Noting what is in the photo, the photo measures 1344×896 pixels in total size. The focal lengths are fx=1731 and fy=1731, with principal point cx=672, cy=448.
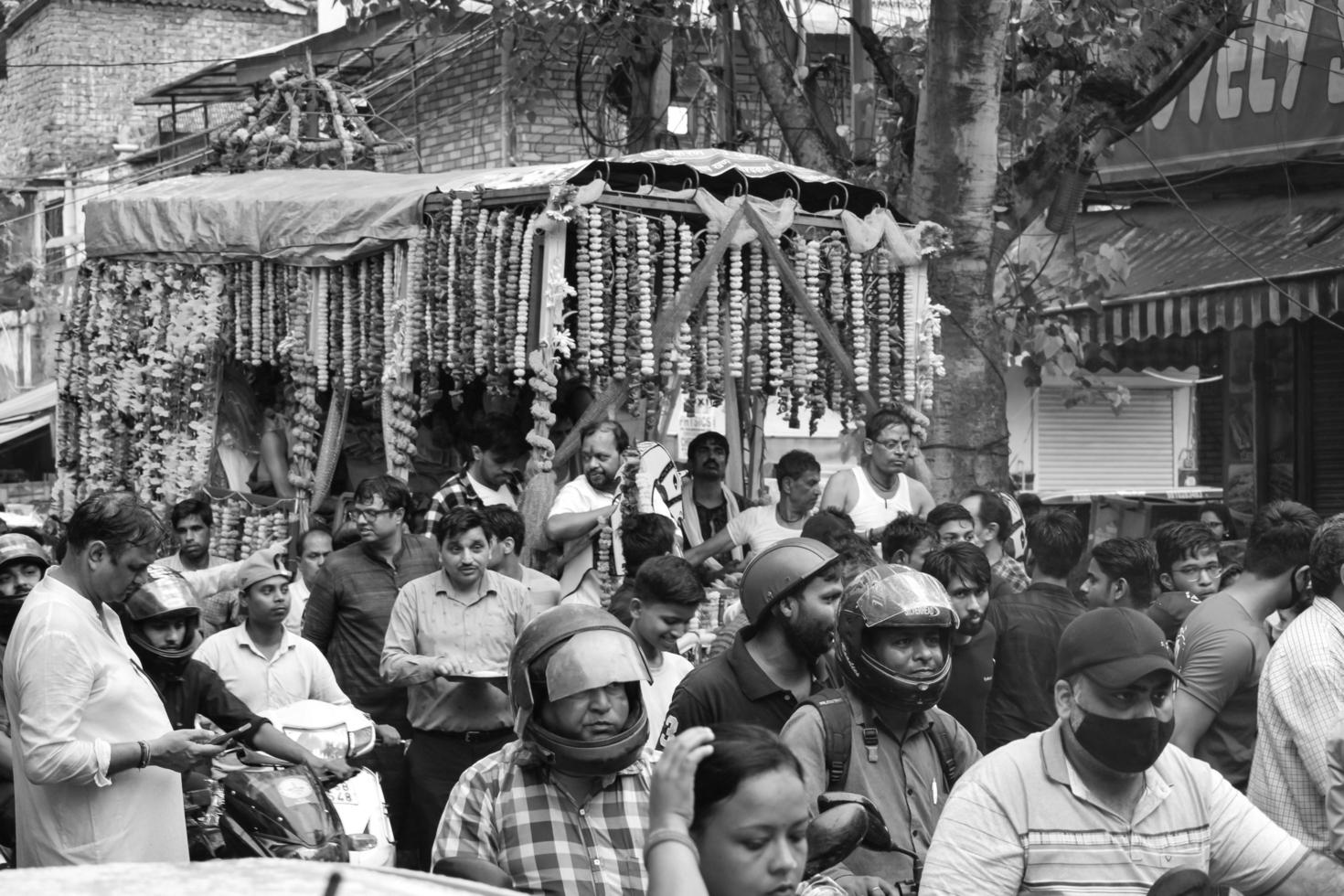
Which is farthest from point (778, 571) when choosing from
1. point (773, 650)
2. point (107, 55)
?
point (107, 55)

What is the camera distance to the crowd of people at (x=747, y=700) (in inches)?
137

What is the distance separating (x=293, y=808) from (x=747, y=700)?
5.70ft

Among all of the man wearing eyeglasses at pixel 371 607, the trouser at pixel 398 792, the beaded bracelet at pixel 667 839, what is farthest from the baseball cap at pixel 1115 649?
the man wearing eyeglasses at pixel 371 607

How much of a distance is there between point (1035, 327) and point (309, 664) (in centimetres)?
538

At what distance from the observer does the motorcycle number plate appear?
6.00 meters

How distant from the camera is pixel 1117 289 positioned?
13.5 meters

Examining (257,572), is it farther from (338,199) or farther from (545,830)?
(545,830)

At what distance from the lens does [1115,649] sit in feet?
11.6

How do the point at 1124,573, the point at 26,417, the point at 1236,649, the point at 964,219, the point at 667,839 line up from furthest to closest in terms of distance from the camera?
the point at 26,417, the point at 964,219, the point at 1124,573, the point at 1236,649, the point at 667,839

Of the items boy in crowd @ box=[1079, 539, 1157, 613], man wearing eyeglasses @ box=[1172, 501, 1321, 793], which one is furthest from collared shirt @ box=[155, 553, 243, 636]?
man wearing eyeglasses @ box=[1172, 501, 1321, 793]

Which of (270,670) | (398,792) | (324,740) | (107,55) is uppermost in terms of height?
(107,55)

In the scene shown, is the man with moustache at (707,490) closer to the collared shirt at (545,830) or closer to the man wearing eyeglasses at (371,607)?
the man wearing eyeglasses at (371,607)

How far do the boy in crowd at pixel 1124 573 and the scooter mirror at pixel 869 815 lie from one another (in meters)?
2.91

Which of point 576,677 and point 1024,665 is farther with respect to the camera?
point 1024,665
